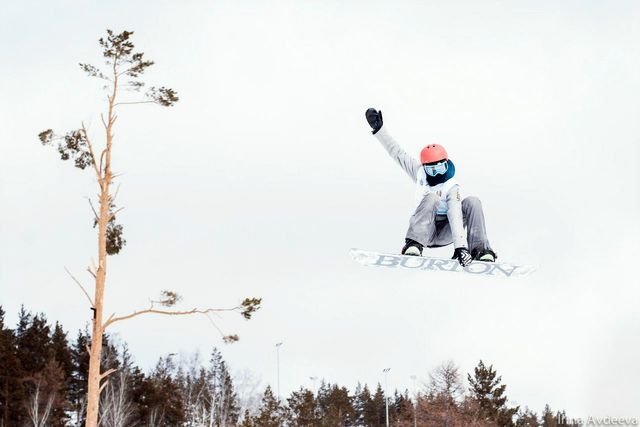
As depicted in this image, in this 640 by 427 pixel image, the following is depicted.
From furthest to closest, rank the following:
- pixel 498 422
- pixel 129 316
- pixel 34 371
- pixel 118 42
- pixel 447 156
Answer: pixel 498 422 < pixel 34 371 < pixel 118 42 < pixel 129 316 < pixel 447 156

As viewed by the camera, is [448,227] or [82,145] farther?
[82,145]

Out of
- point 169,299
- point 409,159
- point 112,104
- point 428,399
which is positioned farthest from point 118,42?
point 428,399

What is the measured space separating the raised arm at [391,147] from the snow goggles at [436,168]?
30 centimetres

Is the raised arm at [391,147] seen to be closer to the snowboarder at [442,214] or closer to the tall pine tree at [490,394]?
the snowboarder at [442,214]

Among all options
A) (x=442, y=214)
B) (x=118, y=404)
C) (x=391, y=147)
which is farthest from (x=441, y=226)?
(x=118, y=404)

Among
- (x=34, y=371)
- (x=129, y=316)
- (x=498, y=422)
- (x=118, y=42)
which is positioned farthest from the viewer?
(x=498, y=422)

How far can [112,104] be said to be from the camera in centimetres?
1647

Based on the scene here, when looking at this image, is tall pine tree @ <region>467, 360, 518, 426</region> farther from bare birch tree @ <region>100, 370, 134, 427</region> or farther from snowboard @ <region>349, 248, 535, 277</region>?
snowboard @ <region>349, 248, 535, 277</region>

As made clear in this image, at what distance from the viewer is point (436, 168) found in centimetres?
1020

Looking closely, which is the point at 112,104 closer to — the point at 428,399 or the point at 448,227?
the point at 448,227

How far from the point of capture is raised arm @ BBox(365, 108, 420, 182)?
10.6m

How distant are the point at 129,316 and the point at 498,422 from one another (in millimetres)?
46261

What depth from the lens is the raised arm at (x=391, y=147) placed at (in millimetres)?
10586

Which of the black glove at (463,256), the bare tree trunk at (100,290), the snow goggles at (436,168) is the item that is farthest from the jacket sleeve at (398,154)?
the bare tree trunk at (100,290)
